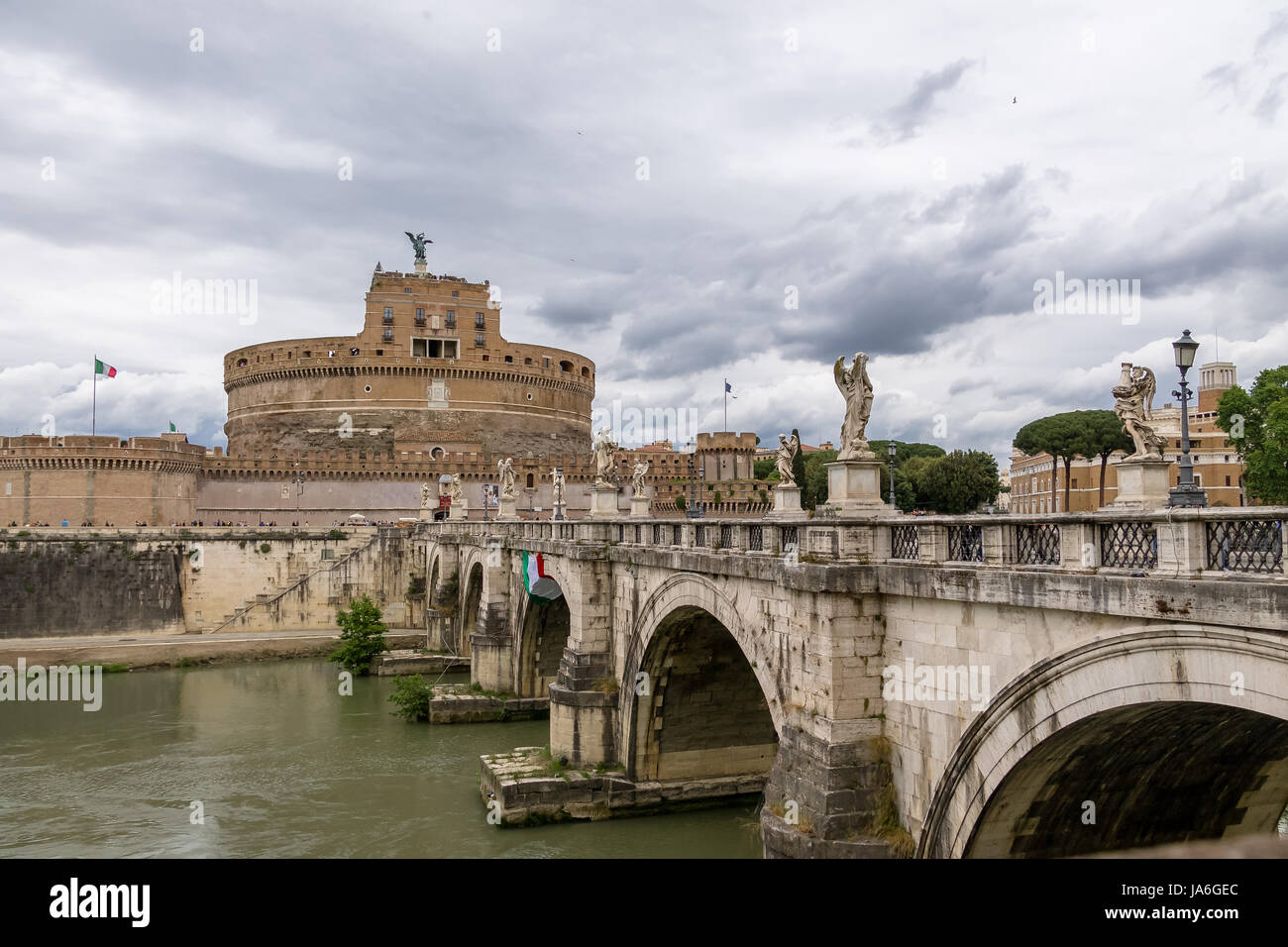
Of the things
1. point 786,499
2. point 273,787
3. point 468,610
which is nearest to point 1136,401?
point 786,499

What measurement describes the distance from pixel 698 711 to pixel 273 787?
1062 cm

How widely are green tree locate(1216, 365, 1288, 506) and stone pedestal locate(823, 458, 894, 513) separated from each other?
2381 cm

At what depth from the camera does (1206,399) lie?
39.7 metres

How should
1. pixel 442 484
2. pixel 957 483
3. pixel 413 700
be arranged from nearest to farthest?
1. pixel 413 700
2. pixel 957 483
3. pixel 442 484

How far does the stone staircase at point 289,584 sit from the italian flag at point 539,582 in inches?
1022

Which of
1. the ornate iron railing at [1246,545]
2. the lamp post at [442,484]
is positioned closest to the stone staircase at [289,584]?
the lamp post at [442,484]

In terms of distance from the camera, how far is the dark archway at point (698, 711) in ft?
64.1

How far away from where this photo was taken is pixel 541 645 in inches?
1188

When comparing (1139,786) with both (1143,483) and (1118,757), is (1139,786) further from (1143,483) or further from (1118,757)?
(1143,483)

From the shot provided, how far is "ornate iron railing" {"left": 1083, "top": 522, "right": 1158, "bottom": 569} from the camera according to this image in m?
7.43

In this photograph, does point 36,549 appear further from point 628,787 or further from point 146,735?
point 628,787

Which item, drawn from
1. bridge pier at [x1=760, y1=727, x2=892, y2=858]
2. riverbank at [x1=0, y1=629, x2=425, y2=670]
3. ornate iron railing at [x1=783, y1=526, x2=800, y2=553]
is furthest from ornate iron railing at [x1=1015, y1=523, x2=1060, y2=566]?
riverbank at [x1=0, y1=629, x2=425, y2=670]
